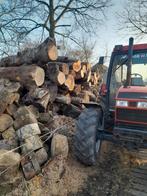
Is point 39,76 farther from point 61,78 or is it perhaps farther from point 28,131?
point 28,131

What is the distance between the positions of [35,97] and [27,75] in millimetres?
648

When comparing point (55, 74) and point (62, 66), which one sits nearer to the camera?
point (55, 74)

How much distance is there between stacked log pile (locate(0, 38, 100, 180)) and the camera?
5504 millimetres

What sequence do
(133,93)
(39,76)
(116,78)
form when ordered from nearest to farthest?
(133,93), (116,78), (39,76)

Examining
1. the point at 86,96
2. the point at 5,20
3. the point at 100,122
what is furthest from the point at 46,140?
the point at 5,20

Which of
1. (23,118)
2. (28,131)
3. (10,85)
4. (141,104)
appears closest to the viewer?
(141,104)

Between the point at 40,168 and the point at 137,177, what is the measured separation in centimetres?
184

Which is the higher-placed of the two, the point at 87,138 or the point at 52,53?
the point at 52,53

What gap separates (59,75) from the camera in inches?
303

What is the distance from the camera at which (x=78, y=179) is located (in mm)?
5285

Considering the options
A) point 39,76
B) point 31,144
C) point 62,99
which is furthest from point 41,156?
point 62,99

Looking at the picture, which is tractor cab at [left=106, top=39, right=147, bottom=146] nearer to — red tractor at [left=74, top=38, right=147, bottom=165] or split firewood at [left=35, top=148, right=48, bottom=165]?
red tractor at [left=74, top=38, right=147, bottom=165]

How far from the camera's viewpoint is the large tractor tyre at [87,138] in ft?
17.5

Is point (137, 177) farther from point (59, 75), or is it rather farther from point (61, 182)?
point (59, 75)
